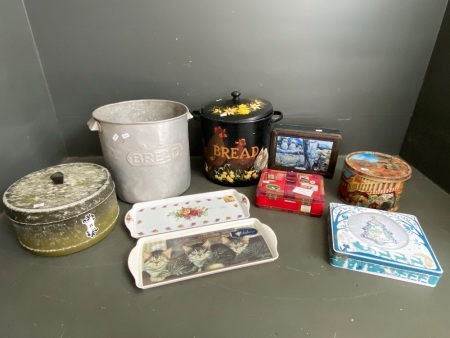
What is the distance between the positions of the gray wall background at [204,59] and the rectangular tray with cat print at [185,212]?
0.27 m

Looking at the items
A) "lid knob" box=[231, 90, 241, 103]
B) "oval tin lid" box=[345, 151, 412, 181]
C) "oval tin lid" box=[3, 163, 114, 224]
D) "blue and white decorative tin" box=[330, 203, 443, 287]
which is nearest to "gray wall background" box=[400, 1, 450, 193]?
"oval tin lid" box=[345, 151, 412, 181]

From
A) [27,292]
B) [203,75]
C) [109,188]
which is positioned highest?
[203,75]

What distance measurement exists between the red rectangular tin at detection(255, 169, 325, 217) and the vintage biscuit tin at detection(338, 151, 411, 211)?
7 cm

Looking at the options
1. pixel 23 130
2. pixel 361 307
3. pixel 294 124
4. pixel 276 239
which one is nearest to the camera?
pixel 361 307

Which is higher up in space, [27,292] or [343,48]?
[343,48]

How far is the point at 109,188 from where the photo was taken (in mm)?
556

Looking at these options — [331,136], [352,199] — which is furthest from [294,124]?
[352,199]

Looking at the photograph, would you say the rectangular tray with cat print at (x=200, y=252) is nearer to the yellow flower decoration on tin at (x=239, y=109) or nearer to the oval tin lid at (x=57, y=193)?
the oval tin lid at (x=57, y=193)

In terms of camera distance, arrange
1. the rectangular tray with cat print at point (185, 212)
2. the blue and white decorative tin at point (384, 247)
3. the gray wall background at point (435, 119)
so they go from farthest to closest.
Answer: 1. the gray wall background at point (435, 119)
2. the rectangular tray with cat print at point (185, 212)
3. the blue and white decorative tin at point (384, 247)

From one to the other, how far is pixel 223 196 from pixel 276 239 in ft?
0.64

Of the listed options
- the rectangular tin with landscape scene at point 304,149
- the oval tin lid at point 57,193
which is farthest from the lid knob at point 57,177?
the rectangular tin with landscape scene at point 304,149

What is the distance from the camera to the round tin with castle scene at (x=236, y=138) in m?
0.66

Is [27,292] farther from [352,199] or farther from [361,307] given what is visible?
[352,199]

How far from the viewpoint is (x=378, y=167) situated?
0.64 metres
